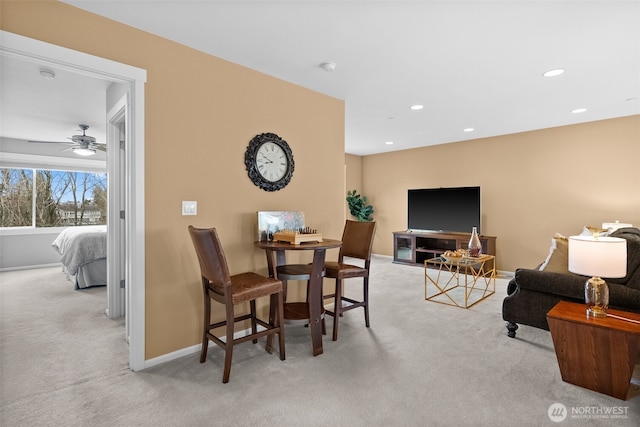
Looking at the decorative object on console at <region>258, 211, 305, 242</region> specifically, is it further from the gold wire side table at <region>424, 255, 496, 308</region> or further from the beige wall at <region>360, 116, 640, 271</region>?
the beige wall at <region>360, 116, 640, 271</region>

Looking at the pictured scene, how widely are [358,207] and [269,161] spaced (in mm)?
4475

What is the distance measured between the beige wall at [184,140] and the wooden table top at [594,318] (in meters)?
2.34

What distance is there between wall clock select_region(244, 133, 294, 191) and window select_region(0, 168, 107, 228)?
19.1 feet

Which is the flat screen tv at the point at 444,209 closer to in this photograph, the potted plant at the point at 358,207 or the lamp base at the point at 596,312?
the potted plant at the point at 358,207

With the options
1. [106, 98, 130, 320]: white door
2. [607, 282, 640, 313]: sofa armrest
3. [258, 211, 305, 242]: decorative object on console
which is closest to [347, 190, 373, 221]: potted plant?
[258, 211, 305, 242]: decorative object on console

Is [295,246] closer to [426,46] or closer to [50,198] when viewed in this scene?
[426,46]

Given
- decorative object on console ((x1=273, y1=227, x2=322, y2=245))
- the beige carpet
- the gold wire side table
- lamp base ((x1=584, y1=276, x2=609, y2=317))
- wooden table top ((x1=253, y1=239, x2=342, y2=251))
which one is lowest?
the beige carpet

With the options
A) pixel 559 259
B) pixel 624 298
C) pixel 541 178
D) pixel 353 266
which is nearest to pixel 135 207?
pixel 353 266

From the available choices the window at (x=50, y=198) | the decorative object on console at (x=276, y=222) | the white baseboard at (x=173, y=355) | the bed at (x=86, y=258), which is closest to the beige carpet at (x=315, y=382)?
the white baseboard at (x=173, y=355)

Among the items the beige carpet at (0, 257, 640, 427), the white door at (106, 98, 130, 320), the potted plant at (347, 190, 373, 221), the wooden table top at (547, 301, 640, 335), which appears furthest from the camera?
the potted plant at (347, 190, 373, 221)

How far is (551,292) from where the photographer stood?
2.70 m

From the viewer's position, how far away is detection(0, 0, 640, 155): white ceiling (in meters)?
2.11

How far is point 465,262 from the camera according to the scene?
389 cm

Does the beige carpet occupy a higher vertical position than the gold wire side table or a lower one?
lower
